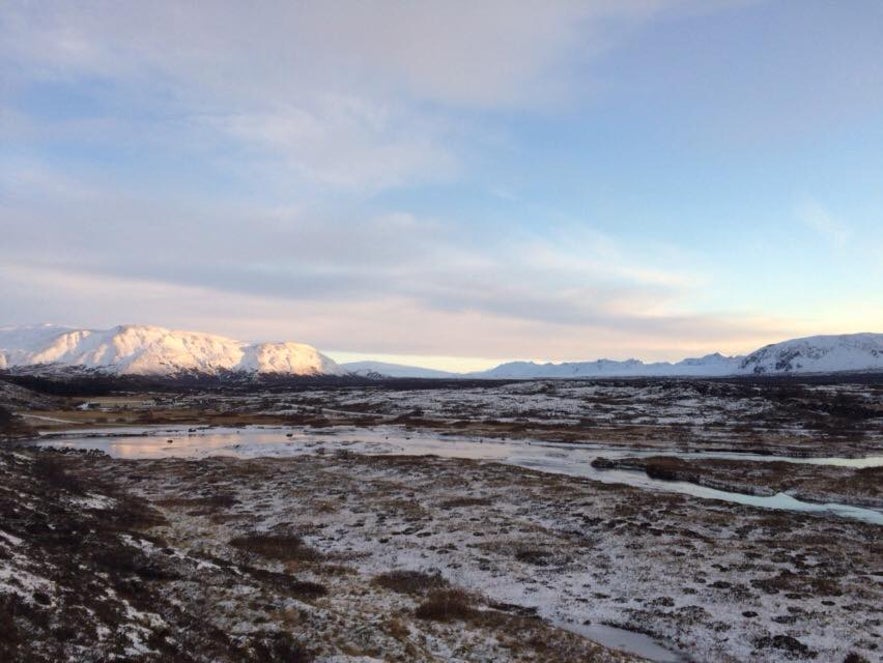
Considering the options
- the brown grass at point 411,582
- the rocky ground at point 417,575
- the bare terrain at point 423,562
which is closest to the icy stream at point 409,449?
the bare terrain at point 423,562

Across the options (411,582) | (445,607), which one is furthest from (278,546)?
(445,607)

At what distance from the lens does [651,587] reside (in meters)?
23.3

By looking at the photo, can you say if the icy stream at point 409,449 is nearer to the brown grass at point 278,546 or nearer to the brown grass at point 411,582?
the brown grass at point 411,582

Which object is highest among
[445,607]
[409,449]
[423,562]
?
[445,607]

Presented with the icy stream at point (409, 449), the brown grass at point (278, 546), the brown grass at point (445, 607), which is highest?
the brown grass at point (445, 607)

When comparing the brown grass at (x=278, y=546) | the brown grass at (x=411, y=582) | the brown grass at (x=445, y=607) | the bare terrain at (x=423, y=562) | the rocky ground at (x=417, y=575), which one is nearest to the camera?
the rocky ground at (x=417, y=575)

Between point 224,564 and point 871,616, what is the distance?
Answer: 2359 centimetres

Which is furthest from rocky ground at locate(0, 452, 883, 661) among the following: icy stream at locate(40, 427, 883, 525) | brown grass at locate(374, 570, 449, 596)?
icy stream at locate(40, 427, 883, 525)

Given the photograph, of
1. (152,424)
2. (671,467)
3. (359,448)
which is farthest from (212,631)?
(152,424)

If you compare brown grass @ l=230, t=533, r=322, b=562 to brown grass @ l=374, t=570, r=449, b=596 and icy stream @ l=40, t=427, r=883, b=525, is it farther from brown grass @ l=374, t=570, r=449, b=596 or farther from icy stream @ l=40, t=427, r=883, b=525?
icy stream @ l=40, t=427, r=883, b=525

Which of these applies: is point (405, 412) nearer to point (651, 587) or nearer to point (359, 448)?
point (359, 448)

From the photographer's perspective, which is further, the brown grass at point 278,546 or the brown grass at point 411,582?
the brown grass at point 278,546

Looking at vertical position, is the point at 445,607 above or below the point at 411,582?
above

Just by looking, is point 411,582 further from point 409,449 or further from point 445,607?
point 409,449
